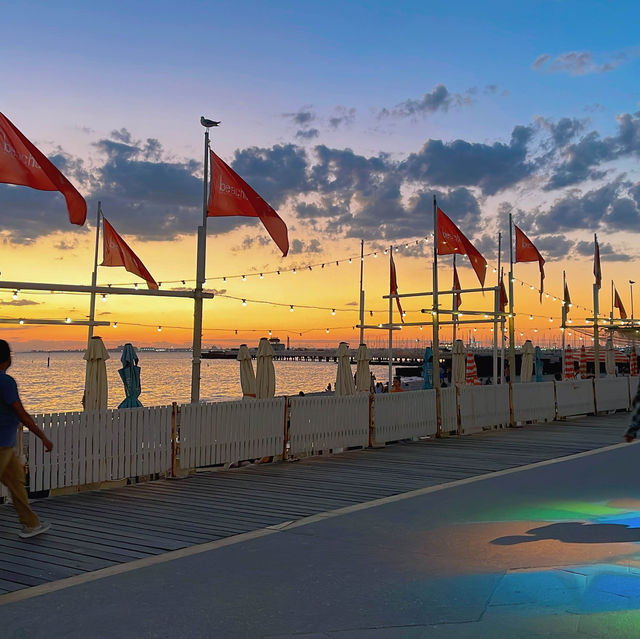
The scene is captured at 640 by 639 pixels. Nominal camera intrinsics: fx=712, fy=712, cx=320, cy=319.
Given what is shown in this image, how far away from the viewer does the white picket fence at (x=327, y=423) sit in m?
12.3

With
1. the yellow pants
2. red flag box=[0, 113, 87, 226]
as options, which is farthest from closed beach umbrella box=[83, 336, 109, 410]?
the yellow pants

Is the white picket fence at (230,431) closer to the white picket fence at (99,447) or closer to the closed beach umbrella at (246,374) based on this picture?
the white picket fence at (99,447)

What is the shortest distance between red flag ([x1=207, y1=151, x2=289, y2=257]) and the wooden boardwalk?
3.80 meters

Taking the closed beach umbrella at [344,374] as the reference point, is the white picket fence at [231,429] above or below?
below

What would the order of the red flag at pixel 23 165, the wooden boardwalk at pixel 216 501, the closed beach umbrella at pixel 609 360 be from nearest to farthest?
the wooden boardwalk at pixel 216 501 → the red flag at pixel 23 165 → the closed beach umbrella at pixel 609 360

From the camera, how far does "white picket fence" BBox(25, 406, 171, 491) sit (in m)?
8.83

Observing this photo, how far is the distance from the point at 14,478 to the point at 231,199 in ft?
21.2

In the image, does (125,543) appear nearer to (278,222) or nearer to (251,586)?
(251,586)

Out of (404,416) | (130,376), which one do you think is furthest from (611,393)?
(130,376)

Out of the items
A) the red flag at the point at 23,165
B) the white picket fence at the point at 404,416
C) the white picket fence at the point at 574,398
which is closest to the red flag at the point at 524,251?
the white picket fence at the point at 574,398

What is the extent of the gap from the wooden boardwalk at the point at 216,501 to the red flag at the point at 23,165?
13.1ft

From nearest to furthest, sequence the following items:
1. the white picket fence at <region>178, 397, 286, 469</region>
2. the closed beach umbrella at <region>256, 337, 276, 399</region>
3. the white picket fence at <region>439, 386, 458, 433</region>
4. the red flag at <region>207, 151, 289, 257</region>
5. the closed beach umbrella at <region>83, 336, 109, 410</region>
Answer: the white picket fence at <region>178, 397, 286, 469</region> < the closed beach umbrella at <region>83, 336, 109, 410</region> < the red flag at <region>207, 151, 289, 257</region> < the closed beach umbrella at <region>256, 337, 276, 399</region> < the white picket fence at <region>439, 386, 458, 433</region>

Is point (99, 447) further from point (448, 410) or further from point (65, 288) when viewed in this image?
point (448, 410)

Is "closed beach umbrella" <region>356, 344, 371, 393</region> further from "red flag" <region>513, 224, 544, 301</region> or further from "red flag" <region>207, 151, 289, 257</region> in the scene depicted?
"red flag" <region>513, 224, 544, 301</region>
